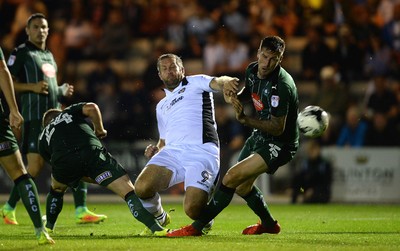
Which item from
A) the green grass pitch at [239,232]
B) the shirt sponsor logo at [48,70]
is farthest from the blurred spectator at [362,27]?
the shirt sponsor logo at [48,70]

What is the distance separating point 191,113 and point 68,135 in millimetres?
1377

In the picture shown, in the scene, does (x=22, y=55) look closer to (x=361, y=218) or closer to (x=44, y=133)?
(x=44, y=133)

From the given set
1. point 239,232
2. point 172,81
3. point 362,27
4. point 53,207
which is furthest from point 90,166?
point 362,27

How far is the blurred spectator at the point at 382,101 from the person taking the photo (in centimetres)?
1736

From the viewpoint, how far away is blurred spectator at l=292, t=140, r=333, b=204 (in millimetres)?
16375

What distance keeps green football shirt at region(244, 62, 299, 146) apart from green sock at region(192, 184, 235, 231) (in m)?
0.79

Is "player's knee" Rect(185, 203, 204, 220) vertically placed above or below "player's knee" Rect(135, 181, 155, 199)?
below

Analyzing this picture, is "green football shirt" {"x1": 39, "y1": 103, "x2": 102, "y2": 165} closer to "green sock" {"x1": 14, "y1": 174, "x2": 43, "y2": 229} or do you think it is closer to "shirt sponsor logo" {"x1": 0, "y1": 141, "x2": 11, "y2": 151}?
"shirt sponsor logo" {"x1": 0, "y1": 141, "x2": 11, "y2": 151}

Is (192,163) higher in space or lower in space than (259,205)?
higher

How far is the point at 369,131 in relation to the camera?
55.5 feet

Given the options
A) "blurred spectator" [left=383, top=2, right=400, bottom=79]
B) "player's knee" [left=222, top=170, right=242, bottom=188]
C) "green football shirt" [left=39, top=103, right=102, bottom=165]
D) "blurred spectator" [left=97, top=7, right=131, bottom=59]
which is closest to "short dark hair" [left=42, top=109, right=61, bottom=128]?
"green football shirt" [left=39, top=103, right=102, bottom=165]

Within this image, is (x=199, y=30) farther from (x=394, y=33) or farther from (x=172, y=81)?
(x=172, y=81)

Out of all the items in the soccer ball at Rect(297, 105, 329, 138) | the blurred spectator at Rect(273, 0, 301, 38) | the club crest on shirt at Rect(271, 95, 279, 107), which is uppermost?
the blurred spectator at Rect(273, 0, 301, 38)

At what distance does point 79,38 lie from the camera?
20.1 m
